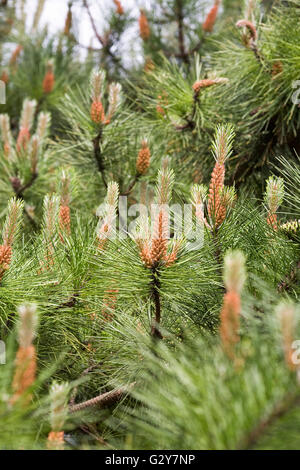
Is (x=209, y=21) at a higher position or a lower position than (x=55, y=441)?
higher

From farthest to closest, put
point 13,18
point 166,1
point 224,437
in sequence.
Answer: point 13,18 → point 166,1 → point 224,437

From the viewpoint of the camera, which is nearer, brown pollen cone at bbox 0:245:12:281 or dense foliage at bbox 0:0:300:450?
dense foliage at bbox 0:0:300:450

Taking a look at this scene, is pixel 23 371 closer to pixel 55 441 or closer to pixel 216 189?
pixel 55 441

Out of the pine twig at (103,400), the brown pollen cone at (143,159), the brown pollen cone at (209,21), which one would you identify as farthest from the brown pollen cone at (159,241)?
the brown pollen cone at (209,21)

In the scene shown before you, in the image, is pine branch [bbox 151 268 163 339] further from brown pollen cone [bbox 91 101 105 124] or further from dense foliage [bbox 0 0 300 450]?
brown pollen cone [bbox 91 101 105 124]

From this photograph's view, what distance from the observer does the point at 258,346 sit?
17.4 inches

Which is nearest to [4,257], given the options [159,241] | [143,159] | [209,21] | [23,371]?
[159,241]

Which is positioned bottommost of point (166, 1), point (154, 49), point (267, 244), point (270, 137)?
point (267, 244)

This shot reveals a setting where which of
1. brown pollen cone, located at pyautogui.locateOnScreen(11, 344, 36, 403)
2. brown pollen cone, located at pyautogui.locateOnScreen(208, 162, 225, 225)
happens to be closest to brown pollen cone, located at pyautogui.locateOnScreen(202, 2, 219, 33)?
brown pollen cone, located at pyautogui.locateOnScreen(208, 162, 225, 225)

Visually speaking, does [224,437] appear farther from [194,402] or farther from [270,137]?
[270,137]

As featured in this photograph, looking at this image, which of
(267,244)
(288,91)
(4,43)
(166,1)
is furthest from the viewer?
(4,43)

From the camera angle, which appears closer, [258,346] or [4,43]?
[258,346]
